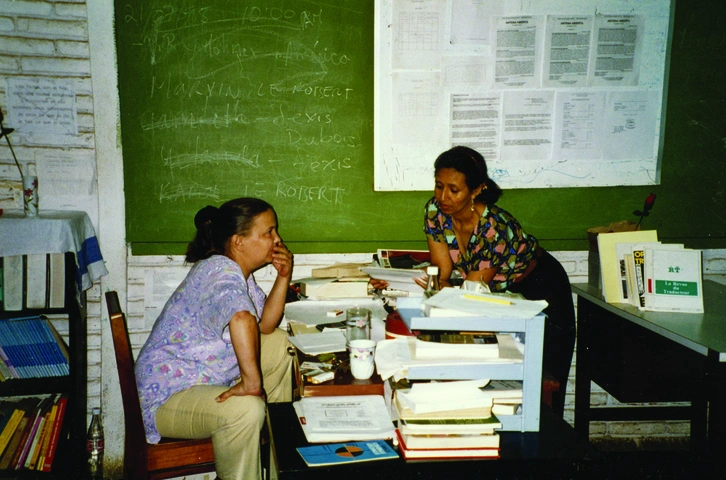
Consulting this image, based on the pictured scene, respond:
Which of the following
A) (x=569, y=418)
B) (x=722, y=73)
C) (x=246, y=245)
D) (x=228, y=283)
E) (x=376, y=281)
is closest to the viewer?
(x=228, y=283)

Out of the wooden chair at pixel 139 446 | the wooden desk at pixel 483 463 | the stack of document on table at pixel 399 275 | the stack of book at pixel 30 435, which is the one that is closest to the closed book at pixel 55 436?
the stack of book at pixel 30 435

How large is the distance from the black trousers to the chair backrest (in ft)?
5.29

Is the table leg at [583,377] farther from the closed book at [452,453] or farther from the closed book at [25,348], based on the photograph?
the closed book at [25,348]

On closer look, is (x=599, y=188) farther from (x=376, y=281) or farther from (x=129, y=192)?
(x=129, y=192)

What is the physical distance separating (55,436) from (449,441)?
2011 millimetres

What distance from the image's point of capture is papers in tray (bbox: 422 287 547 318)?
1.41 m

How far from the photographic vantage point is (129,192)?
278 centimetres

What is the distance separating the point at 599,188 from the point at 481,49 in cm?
96

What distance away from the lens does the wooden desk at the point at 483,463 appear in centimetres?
125

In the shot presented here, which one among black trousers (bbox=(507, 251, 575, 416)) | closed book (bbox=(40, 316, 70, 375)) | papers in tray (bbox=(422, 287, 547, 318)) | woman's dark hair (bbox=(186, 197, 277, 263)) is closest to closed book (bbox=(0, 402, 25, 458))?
closed book (bbox=(40, 316, 70, 375))

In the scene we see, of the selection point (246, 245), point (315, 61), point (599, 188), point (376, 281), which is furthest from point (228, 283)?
point (599, 188)

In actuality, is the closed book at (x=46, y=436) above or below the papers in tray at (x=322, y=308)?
below

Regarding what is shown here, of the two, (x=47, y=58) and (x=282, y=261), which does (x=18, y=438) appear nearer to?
(x=282, y=261)

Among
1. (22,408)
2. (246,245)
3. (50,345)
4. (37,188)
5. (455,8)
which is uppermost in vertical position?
(455,8)
